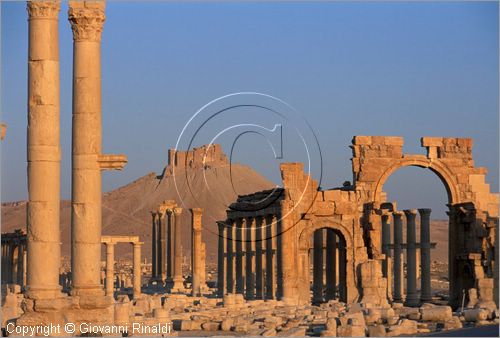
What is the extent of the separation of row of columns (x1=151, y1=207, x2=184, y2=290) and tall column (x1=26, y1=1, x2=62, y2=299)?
33375 mm

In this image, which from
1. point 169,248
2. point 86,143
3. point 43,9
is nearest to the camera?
point 43,9

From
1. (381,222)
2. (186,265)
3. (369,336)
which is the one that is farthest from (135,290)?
(186,265)

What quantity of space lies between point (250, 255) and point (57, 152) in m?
27.9

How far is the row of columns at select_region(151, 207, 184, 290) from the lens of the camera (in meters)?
59.5

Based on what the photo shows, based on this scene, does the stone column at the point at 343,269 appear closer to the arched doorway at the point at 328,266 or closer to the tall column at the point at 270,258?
the arched doorway at the point at 328,266

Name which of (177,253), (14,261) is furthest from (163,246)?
(14,261)

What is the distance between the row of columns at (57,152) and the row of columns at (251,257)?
19.7 meters

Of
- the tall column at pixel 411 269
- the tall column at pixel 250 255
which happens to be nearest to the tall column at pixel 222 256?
the tall column at pixel 250 255

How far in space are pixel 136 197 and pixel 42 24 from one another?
442ft

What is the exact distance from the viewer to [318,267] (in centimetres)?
4881

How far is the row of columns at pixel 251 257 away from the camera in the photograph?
1858 inches

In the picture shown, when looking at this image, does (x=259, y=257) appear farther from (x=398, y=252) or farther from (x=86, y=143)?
(x=86, y=143)

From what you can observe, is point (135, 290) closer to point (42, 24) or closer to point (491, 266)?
point (491, 266)

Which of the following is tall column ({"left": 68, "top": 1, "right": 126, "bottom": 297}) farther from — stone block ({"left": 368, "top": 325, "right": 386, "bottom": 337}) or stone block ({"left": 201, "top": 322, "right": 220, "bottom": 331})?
stone block ({"left": 368, "top": 325, "right": 386, "bottom": 337})
